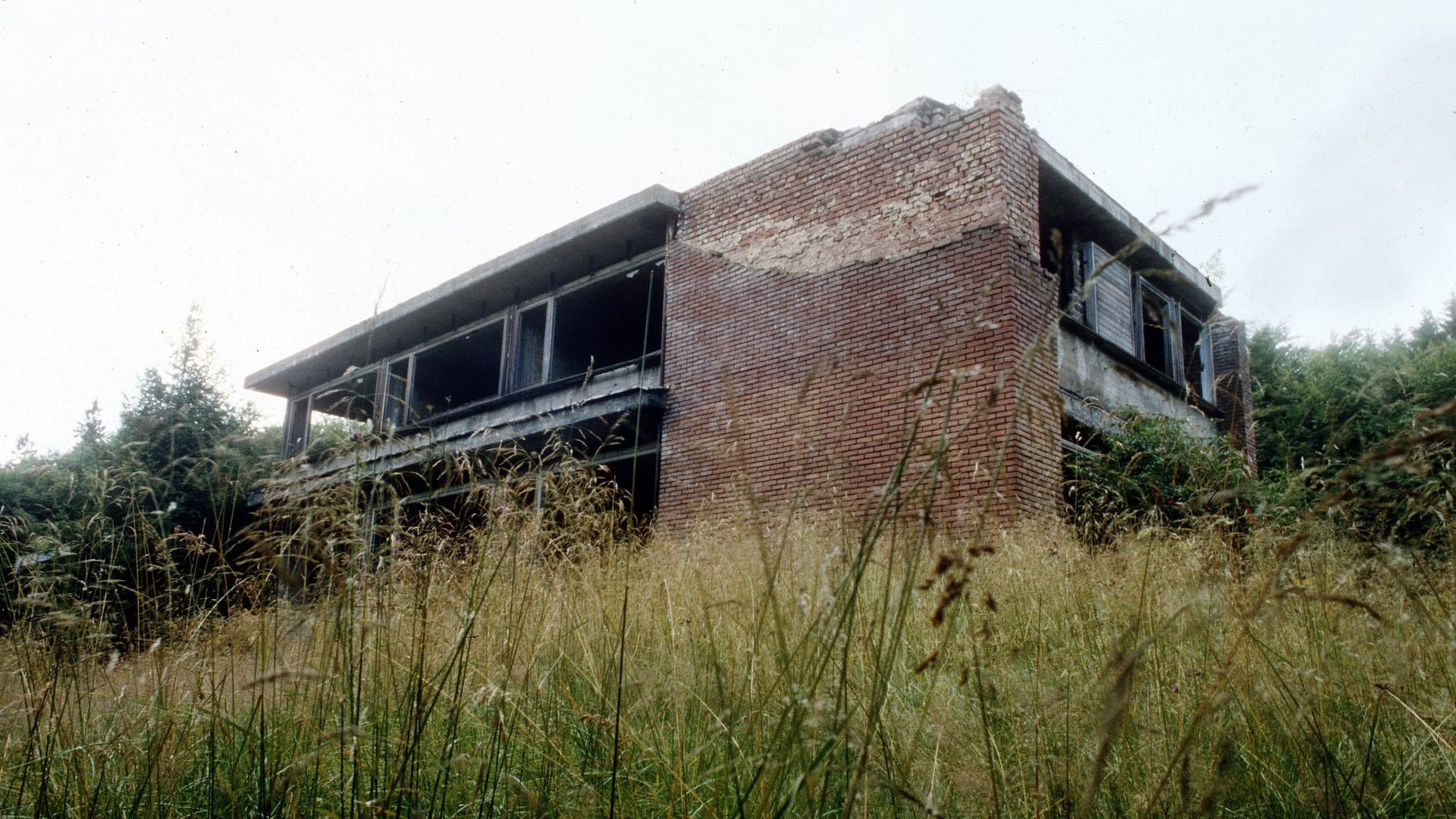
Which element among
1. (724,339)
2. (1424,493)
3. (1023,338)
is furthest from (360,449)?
(724,339)

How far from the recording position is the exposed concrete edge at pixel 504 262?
38.1 feet

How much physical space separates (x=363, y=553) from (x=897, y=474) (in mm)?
1583

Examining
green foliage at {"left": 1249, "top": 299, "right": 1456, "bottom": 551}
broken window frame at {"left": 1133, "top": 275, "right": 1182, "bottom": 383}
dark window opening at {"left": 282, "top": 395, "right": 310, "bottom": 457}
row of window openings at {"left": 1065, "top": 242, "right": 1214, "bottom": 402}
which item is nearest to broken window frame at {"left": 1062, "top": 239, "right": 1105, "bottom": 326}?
row of window openings at {"left": 1065, "top": 242, "right": 1214, "bottom": 402}

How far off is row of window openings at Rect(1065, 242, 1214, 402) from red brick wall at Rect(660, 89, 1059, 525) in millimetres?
1479

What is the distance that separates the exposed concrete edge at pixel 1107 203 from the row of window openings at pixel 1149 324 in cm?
42

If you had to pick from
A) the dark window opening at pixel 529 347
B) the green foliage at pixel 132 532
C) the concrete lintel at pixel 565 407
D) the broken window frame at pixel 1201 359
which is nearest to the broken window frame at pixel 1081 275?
the broken window frame at pixel 1201 359

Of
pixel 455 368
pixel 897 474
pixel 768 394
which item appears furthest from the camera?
pixel 455 368

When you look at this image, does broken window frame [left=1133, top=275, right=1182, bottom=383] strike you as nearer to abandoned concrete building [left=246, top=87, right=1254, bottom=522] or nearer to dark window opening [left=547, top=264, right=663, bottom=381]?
abandoned concrete building [left=246, top=87, right=1254, bottom=522]

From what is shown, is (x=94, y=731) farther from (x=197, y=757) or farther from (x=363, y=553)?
(x=363, y=553)

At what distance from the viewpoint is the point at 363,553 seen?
236 cm

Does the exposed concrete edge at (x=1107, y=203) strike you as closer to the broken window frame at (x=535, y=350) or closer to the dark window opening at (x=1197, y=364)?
the dark window opening at (x=1197, y=364)

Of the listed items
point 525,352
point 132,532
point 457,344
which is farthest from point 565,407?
point 132,532

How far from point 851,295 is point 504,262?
571 centimetres

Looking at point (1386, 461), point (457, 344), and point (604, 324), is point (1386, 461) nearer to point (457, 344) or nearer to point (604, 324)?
point (604, 324)
